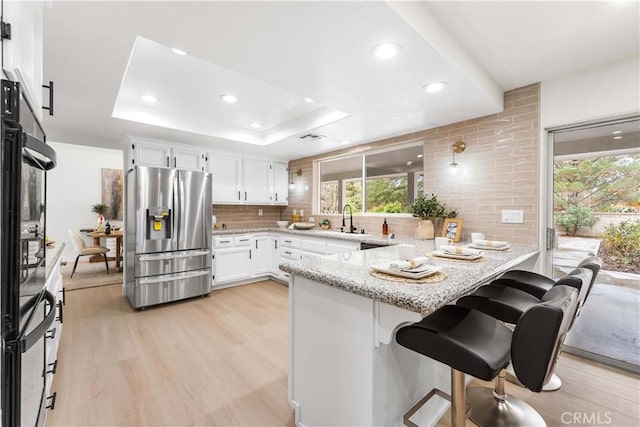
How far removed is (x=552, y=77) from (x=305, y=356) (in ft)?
9.75

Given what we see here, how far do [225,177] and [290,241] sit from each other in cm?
145

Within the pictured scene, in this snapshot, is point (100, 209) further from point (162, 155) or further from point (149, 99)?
point (149, 99)

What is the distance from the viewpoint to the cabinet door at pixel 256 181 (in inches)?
187

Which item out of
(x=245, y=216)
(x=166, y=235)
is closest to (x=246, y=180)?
(x=245, y=216)

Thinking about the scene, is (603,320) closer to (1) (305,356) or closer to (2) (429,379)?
(2) (429,379)

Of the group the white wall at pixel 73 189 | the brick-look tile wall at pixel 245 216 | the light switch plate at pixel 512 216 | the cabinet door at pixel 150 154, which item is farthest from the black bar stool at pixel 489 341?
the white wall at pixel 73 189

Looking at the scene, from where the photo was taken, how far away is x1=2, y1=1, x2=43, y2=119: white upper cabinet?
2.60 feet

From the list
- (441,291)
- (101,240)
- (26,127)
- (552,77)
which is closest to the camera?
(26,127)

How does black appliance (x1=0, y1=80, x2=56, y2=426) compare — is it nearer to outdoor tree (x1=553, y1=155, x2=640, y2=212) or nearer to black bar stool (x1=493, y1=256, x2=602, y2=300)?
black bar stool (x1=493, y1=256, x2=602, y2=300)

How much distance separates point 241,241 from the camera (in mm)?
4434

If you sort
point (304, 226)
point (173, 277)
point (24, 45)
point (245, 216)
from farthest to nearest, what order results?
point (245, 216), point (304, 226), point (173, 277), point (24, 45)

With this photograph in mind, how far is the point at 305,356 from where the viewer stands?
5.02 feet

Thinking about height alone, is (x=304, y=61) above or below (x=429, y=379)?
above

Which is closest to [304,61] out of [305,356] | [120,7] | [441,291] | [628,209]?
[120,7]
